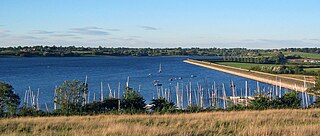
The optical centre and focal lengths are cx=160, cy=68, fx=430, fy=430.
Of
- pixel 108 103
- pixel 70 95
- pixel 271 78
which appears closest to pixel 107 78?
pixel 271 78

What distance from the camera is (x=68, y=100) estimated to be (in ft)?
98.3

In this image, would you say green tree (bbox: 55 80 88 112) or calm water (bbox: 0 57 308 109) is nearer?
green tree (bbox: 55 80 88 112)

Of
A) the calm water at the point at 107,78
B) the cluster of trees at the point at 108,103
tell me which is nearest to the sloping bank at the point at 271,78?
the calm water at the point at 107,78

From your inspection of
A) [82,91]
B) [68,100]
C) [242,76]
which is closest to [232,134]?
[68,100]

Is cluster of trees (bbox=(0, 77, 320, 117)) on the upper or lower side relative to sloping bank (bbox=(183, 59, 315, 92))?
upper

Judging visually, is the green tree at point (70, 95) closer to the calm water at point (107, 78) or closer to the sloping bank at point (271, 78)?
the calm water at point (107, 78)

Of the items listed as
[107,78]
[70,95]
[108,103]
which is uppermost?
[70,95]

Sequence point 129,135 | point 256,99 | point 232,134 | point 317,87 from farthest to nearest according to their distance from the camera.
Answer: point 317,87 → point 256,99 → point 232,134 → point 129,135

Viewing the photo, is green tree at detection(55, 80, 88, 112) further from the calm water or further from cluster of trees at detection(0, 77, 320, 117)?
the calm water

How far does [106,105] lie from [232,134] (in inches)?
868

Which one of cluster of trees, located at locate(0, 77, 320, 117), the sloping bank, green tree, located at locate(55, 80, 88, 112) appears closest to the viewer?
cluster of trees, located at locate(0, 77, 320, 117)

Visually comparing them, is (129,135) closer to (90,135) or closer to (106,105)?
(90,135)

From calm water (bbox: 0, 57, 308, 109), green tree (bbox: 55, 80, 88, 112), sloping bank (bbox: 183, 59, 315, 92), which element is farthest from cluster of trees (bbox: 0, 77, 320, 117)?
sloping bank (bbox: 183, 59, 315, 92)

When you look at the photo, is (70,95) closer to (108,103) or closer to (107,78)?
(108,103)
